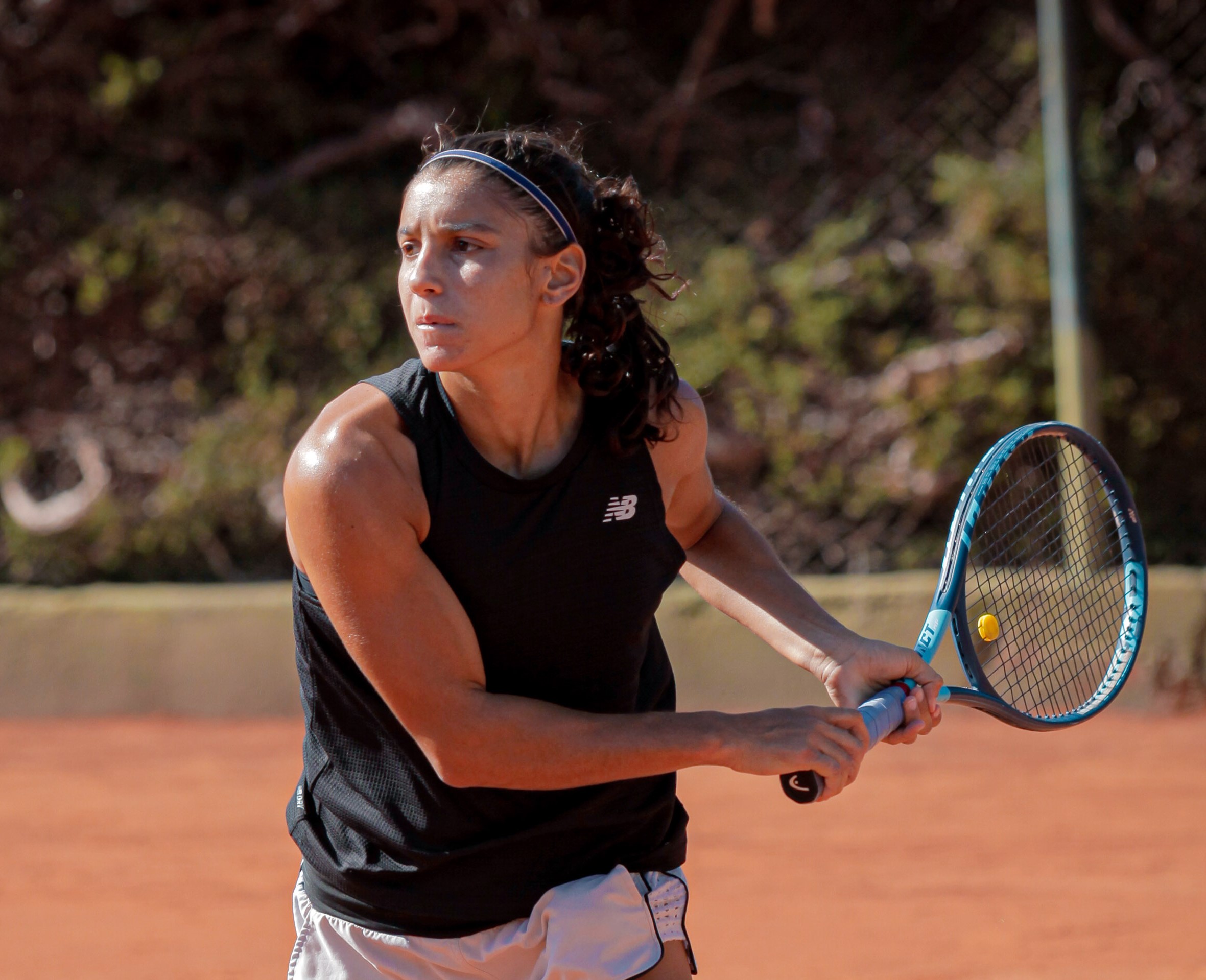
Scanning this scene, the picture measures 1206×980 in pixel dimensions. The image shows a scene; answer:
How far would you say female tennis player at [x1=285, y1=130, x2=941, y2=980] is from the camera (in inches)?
73.0

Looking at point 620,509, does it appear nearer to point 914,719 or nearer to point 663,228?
point 914,719

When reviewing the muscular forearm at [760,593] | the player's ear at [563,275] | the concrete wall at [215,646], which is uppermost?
Answer: the player's ear at [563,275]

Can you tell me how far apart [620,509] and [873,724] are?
488 millimetres

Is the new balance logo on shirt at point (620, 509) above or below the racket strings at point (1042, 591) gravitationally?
above

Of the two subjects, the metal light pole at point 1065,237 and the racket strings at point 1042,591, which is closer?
the racket strings at point 1042,591

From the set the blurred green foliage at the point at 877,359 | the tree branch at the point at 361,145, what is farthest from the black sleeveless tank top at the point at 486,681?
the tree branch at the point at 361,145

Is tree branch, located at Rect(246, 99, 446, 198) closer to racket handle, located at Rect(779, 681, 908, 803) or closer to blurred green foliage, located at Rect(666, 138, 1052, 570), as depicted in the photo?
blurred green foliage, located at Rect(666, 138, 1052, 570)

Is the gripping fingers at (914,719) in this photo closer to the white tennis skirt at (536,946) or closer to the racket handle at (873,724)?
the racket handle at (873,724)

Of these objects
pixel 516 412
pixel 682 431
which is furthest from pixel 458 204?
pixel 682 431

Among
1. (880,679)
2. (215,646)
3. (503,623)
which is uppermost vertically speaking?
(503,623)

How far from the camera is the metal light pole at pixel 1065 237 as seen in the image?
262 inches

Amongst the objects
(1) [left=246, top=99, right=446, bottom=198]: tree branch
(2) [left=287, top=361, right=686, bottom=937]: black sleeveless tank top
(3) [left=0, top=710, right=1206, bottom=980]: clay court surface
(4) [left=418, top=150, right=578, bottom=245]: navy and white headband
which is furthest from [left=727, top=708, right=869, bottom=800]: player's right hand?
(1) [left=246, top=99, right=446, bottom=198]: tree branch

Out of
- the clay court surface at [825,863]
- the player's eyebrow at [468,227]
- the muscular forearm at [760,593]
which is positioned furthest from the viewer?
the clay court surface at [825,863]

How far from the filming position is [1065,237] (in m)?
6.73
